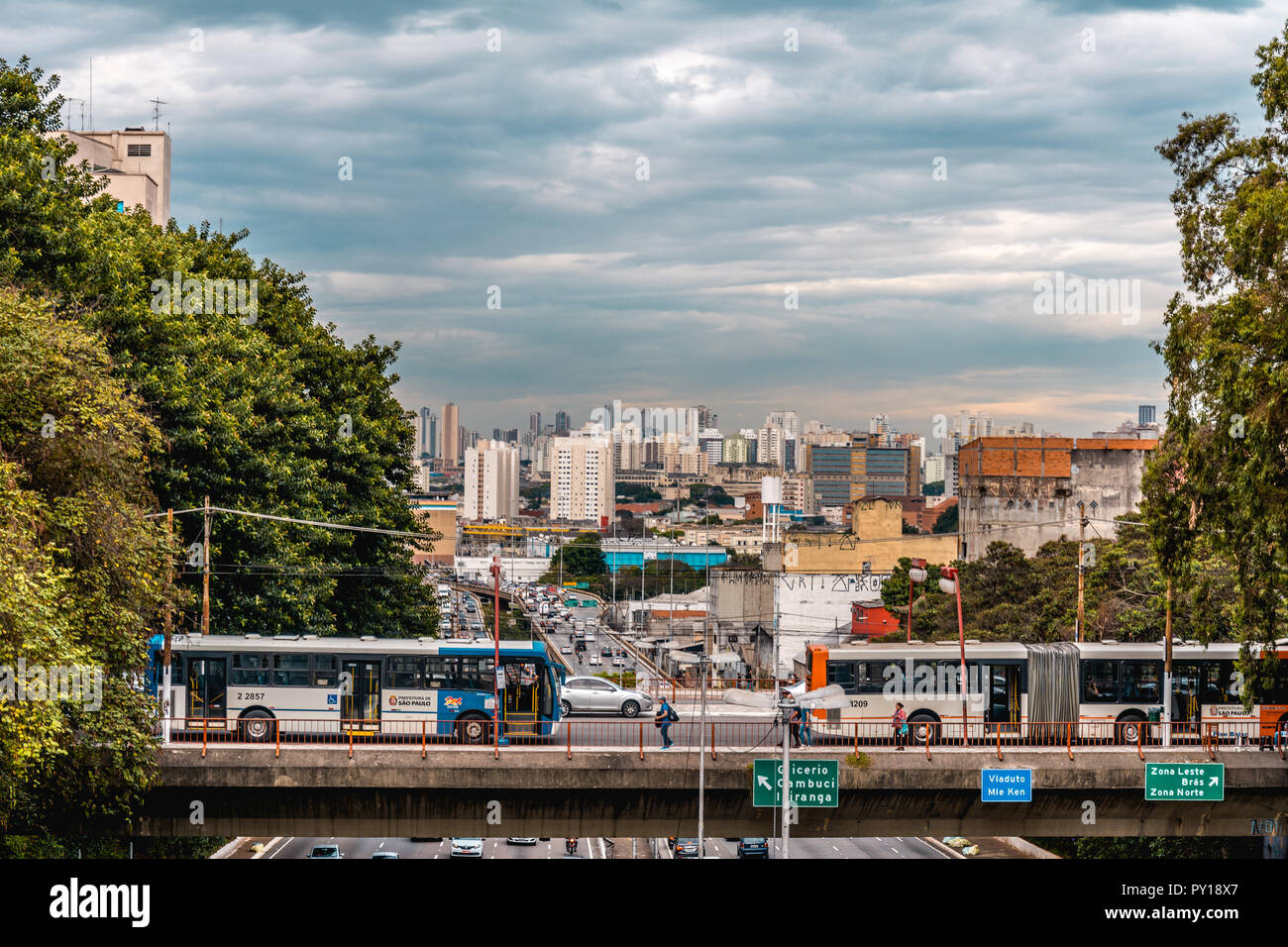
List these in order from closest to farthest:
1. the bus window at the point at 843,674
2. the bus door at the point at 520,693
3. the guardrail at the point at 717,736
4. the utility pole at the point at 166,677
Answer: the utility pole at the point at 166,677 → the guardrail at the point at 717,736 → the bus door at the point at 520,693 → the bus window at the point at 843,674

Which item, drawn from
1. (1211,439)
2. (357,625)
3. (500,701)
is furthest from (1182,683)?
(357,625)

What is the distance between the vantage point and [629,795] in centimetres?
2203

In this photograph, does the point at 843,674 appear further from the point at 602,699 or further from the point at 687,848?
the point at 687,848

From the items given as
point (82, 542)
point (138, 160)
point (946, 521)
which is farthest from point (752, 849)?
point (946, 521)

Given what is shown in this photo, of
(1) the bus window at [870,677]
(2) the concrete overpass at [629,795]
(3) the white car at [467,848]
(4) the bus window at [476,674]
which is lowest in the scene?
(3) the white car at [467,848]

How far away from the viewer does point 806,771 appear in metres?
21.0

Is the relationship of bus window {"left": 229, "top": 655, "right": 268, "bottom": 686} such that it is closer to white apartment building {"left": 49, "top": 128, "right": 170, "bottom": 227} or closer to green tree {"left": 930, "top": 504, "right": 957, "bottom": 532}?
white apartment building {"left": 49, "top": 128, "right": 170, "bottom": 227}

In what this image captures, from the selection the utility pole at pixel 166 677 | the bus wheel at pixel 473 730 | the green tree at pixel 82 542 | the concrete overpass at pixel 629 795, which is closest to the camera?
the green tree at pixel 82 542

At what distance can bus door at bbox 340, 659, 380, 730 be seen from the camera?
26.0 meters

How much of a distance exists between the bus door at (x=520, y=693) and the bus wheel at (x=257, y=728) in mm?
4767

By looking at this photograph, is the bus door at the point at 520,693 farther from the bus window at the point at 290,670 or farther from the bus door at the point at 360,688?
the bus window at the point at 290,670

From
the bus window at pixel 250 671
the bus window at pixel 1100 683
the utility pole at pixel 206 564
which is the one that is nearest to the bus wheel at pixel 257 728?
the bus window at pixel 250 671

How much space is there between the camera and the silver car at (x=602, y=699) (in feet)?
100

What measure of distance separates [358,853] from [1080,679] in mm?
24625
